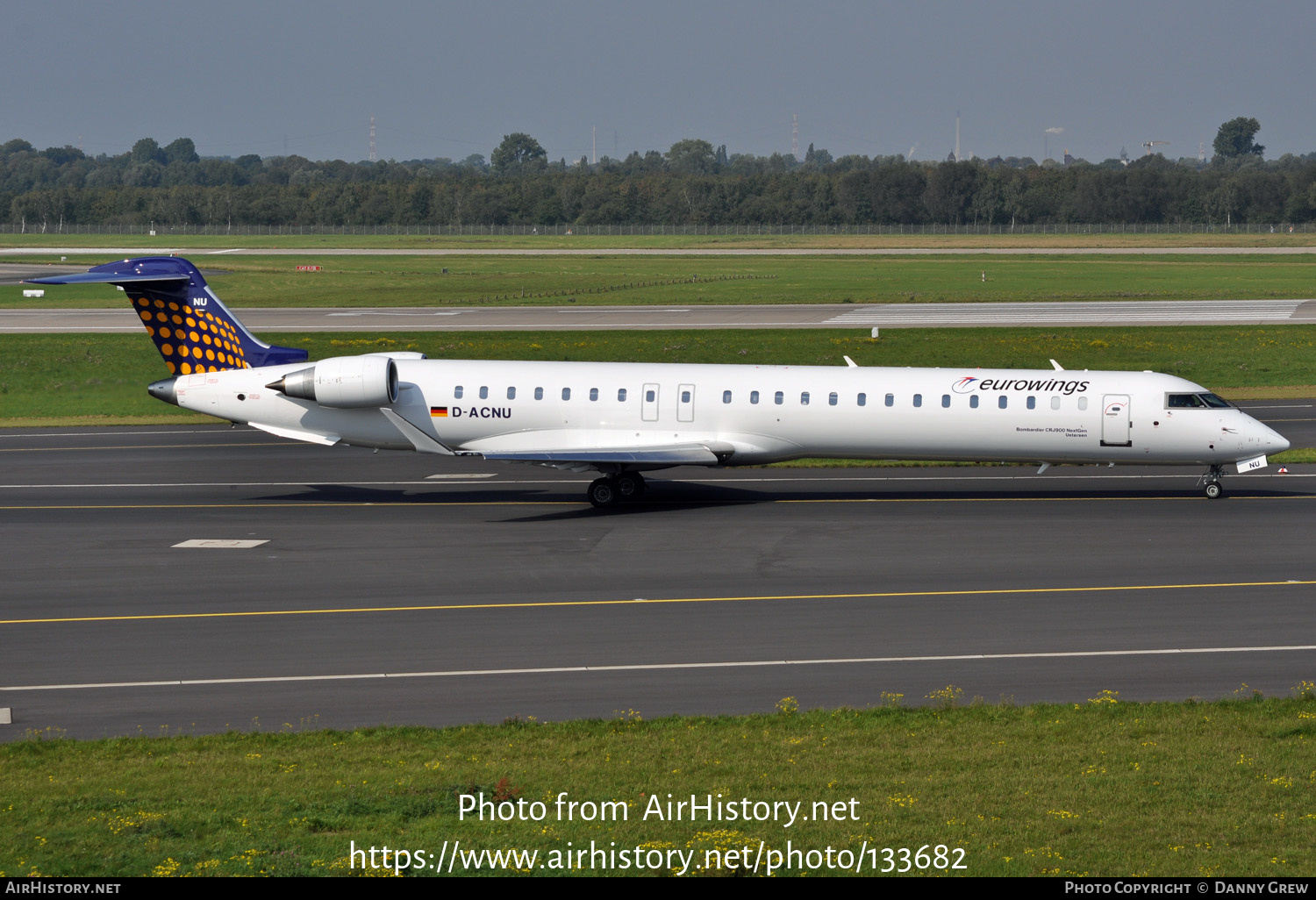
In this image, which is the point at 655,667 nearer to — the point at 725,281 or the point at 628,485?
the point at 628,485

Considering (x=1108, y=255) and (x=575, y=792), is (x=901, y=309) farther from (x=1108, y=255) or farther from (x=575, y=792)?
(x=575, y=792)

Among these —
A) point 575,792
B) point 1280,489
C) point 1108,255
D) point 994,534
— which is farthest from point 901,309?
point 575,792

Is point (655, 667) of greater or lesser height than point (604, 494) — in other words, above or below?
below

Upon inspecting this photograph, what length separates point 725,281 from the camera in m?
102

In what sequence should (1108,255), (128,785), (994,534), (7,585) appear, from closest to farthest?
(128,785), (7,585), (994,534), (1108,255)

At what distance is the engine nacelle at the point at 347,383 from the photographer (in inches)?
1242

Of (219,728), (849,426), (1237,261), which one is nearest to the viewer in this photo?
(219,728)

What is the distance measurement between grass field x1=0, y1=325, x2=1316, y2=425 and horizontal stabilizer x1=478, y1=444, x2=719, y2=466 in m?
23.9

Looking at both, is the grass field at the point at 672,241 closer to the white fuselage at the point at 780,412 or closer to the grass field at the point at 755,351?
the grass field at the point at 755,351

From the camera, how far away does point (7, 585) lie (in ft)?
80.4

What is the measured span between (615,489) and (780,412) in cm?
439

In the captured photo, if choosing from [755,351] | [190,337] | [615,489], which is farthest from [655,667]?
[755,351]

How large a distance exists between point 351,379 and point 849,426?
11918mm

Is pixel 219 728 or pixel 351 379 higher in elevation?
pixel 351 379
